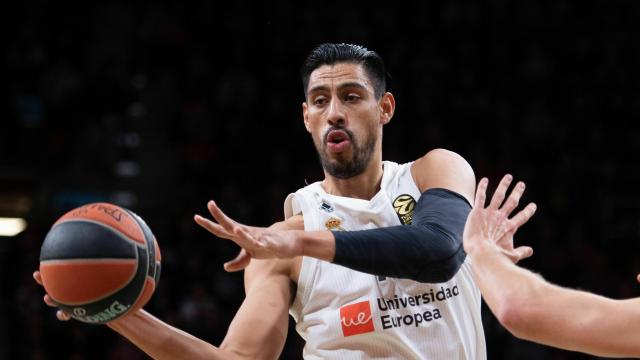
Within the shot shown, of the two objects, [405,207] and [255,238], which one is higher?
[405,207]

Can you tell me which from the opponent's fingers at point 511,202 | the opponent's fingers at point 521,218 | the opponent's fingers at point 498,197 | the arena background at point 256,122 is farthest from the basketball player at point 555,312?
the arena background at point 256,122

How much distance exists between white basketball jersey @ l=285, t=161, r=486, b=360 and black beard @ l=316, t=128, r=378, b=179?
28 centimetres

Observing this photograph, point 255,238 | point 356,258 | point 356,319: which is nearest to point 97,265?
point 255,238

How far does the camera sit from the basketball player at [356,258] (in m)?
3.72

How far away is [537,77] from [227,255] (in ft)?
18.0

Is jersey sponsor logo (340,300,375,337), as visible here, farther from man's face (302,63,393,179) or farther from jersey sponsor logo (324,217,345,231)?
man's face (302,63,393,179)

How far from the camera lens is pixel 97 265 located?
3447 mm

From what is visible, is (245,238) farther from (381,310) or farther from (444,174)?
(444,174)

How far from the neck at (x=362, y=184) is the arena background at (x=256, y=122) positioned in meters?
4.62

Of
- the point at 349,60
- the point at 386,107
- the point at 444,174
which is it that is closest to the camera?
the point at 444,174

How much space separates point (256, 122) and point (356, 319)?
310 inches

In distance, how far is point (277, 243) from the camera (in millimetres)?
3340

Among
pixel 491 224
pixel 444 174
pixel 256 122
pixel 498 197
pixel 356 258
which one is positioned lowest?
pixel 356 258

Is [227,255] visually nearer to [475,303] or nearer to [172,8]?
[172,8]
